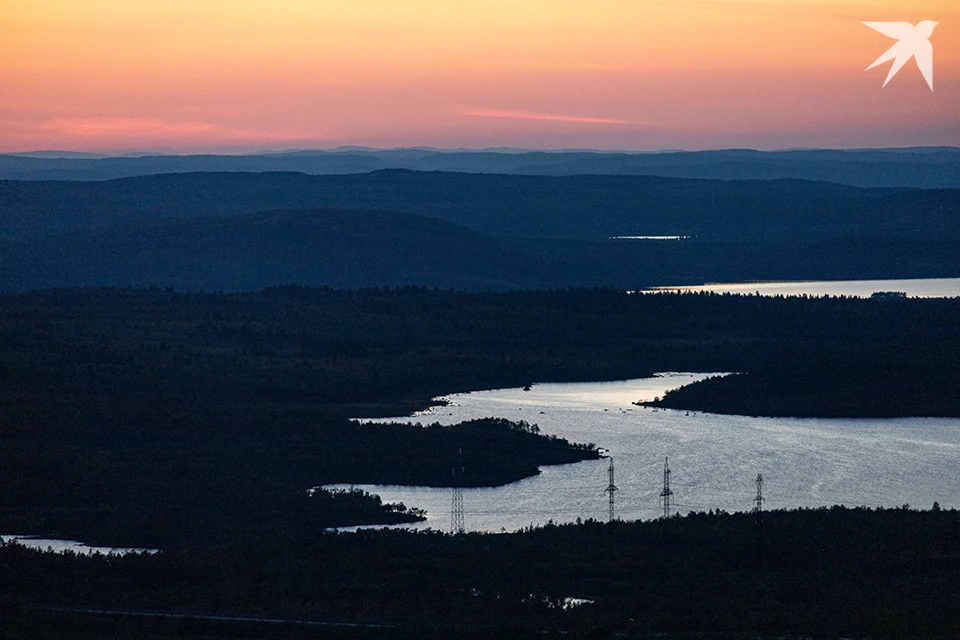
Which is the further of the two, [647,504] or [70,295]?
[70,295]

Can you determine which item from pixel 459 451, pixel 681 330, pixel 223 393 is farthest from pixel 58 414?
pixel 681 330

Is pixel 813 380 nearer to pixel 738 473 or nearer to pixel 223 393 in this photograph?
pixel 738 473

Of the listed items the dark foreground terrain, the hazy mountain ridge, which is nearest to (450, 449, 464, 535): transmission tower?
the dark foreground terrain

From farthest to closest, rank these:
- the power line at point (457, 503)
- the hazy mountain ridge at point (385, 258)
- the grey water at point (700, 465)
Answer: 1. the hazy mountain ridge at point (385, 258)
2. the grey water at point (700, 465)
3. the power line at point (457, 503)

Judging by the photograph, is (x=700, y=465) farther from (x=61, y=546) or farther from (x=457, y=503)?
(x=61, y=546)

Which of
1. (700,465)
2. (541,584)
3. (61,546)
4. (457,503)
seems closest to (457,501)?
(457,503)

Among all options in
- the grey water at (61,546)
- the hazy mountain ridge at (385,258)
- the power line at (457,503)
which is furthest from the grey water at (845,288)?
the grey water at (61,546)

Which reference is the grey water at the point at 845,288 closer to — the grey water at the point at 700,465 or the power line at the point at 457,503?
the grey water at the point at 700,465

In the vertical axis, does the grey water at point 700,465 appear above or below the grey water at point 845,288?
above
